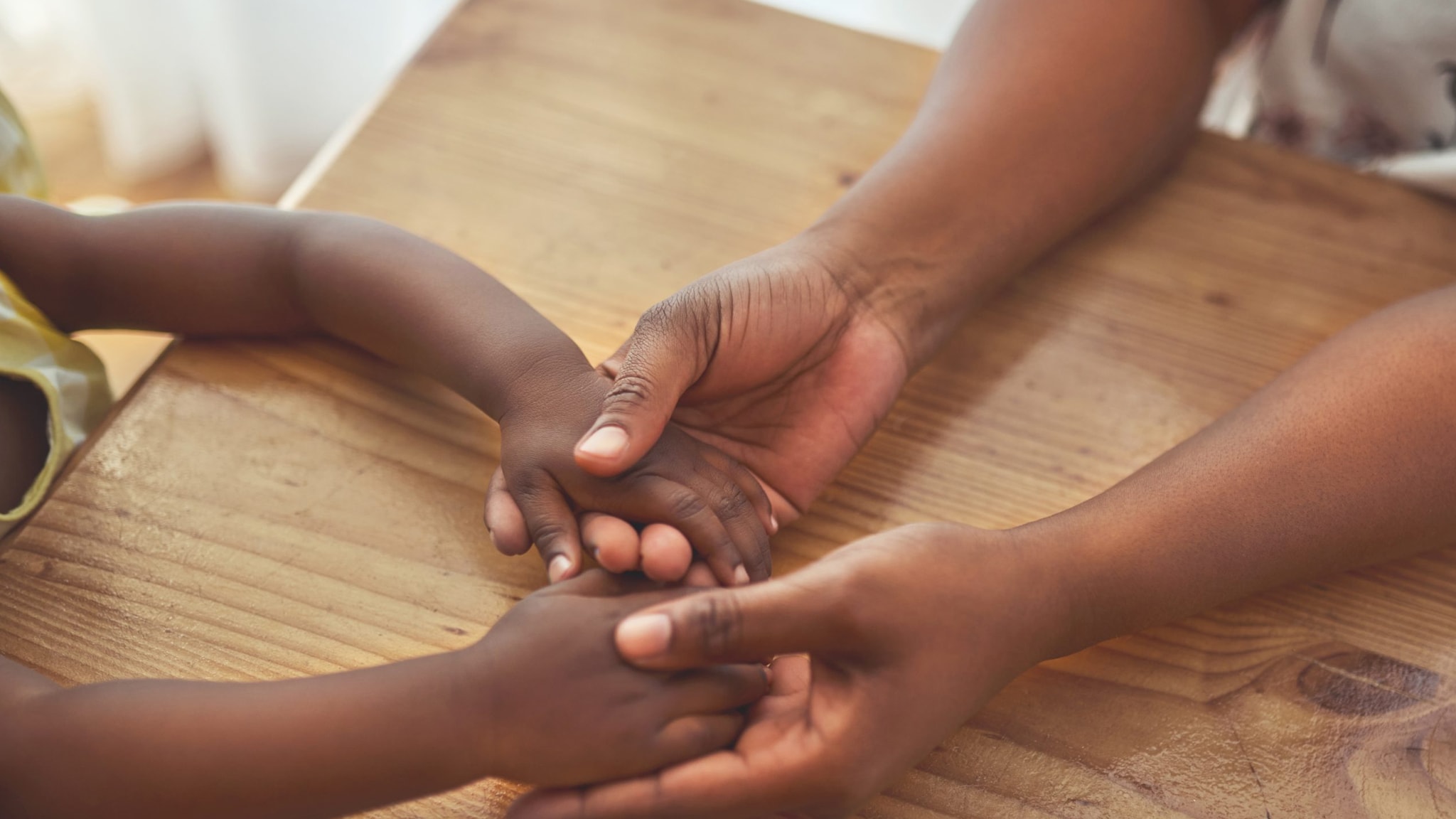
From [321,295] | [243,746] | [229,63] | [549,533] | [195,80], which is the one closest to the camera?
[243,746]

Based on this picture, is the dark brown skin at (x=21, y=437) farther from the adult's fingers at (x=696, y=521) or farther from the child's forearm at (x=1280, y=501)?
the child's forearm at (x=1280, y=501)

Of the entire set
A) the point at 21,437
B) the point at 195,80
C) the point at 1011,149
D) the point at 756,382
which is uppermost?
the point at 1011,149

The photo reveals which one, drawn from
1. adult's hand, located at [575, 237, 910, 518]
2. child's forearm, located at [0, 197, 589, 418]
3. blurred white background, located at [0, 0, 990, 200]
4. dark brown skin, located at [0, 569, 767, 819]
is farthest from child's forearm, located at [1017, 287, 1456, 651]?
blurred white background, located at [0, 0, 990, 200]

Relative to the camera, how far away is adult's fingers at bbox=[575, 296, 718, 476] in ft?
1.70

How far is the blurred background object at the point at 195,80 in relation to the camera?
1371 mm

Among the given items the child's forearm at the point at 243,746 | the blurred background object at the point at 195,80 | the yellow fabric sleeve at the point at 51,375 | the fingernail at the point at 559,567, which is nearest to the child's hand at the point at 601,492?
the fingernail at the point at 559,567

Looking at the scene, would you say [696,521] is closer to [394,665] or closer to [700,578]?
[700,578]

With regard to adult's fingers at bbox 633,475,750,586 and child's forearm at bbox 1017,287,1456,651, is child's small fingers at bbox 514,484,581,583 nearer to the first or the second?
adult's fingers at bbox 633,475,750,586

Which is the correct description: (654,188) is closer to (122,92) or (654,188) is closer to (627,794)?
(627,794)

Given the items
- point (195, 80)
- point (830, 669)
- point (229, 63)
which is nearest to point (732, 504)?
point (830, 669)

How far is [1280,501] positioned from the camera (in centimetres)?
59

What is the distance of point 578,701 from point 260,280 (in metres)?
0.37

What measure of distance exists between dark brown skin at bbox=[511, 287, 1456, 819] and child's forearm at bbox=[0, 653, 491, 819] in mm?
58

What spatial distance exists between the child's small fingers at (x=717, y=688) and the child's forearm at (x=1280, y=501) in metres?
0.17
